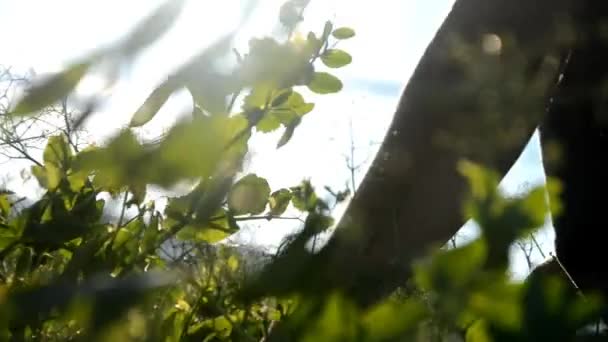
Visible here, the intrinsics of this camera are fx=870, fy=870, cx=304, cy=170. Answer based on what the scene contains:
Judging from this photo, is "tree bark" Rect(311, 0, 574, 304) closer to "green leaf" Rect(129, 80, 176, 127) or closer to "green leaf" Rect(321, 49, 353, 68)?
"green leaf" Rect(321, 49, 353, 68)

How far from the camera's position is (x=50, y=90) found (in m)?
0.19

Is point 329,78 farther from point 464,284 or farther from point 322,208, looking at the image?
point 464,284

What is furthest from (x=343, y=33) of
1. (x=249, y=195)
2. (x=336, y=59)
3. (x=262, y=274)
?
(x=262, y=274)

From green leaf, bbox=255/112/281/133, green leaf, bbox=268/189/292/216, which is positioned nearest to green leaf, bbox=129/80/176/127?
green leaf, bbox=255/112/281/133

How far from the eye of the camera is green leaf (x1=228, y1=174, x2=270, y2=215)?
1.52ft

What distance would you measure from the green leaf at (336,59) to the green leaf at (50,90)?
1.21 feet

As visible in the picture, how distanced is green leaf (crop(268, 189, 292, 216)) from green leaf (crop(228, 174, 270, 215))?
8 cm

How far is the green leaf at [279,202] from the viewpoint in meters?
0.66

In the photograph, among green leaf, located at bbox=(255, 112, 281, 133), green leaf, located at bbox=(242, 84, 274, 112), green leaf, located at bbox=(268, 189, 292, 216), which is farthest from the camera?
green leaf, located at bbox=(268, 189, 292, 216)

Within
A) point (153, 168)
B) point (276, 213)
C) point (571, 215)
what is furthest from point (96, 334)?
point (571, 215)

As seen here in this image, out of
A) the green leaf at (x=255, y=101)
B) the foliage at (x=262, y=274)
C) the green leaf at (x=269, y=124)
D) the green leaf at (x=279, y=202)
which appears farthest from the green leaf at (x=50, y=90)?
the green leaf at (x=279, y=202)

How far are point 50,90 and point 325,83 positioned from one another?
0.36 meters

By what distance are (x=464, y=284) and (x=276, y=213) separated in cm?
44

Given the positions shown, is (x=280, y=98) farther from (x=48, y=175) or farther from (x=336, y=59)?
(x=48, y=175)
